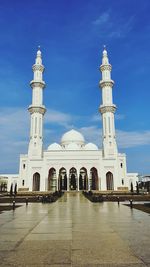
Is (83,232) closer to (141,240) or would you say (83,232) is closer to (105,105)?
(141,240)

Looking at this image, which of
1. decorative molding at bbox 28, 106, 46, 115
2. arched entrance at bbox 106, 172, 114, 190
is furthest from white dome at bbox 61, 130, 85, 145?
decorative molding at bbox 28, 106, 46, 115

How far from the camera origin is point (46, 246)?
5285 millimetres

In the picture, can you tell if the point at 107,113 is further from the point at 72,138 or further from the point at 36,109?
the point at 36,109

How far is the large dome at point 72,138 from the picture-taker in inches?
2522

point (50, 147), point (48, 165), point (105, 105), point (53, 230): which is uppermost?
point (105, 105)

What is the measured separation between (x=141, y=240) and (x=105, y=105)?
4831 centimetres

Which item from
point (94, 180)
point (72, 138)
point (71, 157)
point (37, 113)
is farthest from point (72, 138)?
point (37, 113)

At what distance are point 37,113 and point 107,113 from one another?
579 inches

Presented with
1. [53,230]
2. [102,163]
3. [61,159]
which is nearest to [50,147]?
[61,159]

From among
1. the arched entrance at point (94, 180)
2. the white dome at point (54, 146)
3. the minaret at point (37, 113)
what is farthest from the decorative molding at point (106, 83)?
the white dome at point (54, 146)

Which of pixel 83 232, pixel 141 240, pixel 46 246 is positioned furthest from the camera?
pixel 83 232

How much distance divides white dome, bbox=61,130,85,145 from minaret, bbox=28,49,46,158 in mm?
12599

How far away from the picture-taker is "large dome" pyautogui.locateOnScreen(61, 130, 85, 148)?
64.1m

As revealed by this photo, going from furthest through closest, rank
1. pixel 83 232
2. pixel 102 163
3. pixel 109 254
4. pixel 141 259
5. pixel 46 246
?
pixel 102 163 < pixel 83 232 < pixel 46 246 < pixel 109 254 < pixel 141 259
